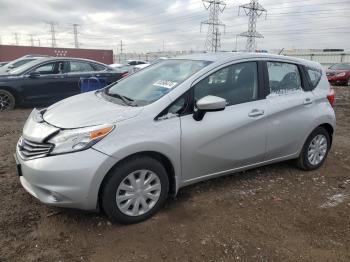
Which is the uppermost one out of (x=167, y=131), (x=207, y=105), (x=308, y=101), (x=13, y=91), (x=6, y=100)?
(x=207, y=105)

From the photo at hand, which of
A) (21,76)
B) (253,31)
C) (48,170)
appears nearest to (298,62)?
(48,170)

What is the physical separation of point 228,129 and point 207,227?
1073 mm

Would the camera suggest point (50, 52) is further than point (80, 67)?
Yes

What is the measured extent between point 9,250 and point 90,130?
47.7 inches

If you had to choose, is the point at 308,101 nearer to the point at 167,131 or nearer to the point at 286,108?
the point at 286,108

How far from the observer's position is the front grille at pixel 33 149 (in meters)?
3.13

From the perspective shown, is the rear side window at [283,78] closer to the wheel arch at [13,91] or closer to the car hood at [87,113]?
the car hood at [87,113]

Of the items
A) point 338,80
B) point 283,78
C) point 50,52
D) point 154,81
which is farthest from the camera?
point 50,52

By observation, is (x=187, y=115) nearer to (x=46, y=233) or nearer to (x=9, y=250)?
(x=46, y=233)

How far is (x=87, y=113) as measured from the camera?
346 centimetres

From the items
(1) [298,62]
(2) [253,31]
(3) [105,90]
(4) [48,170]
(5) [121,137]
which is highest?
(2) [253,31]

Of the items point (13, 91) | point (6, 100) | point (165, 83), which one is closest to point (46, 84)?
point (13, 91)

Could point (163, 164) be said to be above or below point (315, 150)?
above

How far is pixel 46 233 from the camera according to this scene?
10.7 ft
